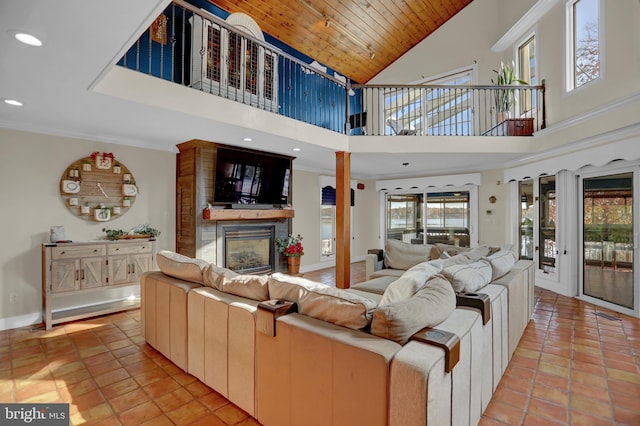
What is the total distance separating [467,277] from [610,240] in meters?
3.69

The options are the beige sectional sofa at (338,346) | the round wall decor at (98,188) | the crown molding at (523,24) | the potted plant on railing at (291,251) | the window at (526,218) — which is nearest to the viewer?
the beige sectional sofa at (338,346)

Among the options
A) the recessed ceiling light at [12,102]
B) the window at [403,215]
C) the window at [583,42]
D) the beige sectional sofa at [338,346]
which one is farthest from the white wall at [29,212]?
the window at [583,42]

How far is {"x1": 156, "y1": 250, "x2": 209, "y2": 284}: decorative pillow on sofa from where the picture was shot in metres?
2.53

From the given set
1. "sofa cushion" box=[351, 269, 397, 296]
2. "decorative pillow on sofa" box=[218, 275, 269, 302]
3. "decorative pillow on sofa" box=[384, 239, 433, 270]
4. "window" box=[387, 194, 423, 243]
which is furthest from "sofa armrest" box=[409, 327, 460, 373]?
"window" box=[387, 194, 423, 243]

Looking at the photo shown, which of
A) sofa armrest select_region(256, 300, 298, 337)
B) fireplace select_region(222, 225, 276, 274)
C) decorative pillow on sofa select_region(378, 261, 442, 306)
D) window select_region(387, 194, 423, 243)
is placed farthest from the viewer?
window select_region(387, 194, 423, 243)

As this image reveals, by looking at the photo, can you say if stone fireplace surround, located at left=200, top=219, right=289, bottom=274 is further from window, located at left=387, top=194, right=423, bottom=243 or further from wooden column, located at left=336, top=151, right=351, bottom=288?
window, located at left=387, top=194, right=423, bottom=243

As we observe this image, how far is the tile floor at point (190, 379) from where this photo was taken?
2.02 metres

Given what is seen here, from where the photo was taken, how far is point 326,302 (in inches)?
64.1

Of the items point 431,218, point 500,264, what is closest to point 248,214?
point 500,264

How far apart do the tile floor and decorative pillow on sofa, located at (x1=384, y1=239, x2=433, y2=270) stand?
1.51 metres

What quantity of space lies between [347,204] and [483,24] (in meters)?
5.16

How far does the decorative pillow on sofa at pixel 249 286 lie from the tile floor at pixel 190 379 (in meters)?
0.78

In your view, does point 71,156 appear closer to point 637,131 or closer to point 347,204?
point 347,204

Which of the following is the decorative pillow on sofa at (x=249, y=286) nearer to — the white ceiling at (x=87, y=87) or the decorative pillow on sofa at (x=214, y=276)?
the decorative pillow on sofa at (x=214, y=276)
